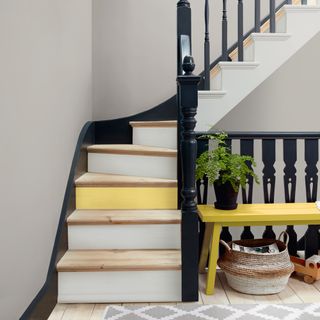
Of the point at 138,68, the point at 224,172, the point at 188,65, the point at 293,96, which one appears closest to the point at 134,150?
the point at 224,172

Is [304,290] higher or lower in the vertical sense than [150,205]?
lower

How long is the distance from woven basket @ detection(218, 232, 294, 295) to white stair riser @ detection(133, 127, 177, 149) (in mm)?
1079

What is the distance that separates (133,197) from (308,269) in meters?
1.20

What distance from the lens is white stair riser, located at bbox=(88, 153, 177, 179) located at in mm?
3193

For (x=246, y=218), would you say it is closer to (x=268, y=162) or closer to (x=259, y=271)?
(x=259, y=271)

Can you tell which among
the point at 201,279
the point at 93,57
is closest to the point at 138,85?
the point at 93,57

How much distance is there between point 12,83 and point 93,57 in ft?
8.50

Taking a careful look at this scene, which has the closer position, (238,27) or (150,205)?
(150,205)

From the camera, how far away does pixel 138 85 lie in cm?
443

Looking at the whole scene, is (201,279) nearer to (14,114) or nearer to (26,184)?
(26,184)

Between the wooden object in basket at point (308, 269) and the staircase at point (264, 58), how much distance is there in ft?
3.78

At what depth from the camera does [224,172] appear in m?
2.83

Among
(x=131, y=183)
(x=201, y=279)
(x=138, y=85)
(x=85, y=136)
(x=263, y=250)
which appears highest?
(x=138, y=85)

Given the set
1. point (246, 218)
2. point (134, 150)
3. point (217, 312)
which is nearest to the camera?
point (217, 312)
